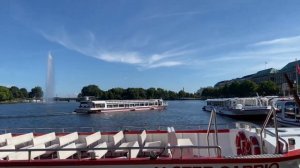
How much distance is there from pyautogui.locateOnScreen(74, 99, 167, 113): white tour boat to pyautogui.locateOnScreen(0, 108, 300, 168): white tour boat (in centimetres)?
9432

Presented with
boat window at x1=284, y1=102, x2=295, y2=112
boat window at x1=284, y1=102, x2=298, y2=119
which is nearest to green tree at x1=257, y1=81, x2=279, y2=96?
boat window at x1=284, y1=102, x2=295, y2=112

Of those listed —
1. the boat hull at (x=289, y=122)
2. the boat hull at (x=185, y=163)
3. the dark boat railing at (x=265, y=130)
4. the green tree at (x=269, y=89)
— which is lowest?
the boat hull at (x=289, y=122)

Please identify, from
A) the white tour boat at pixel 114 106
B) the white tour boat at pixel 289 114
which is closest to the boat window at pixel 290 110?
the white tour boat at pixel 289 114

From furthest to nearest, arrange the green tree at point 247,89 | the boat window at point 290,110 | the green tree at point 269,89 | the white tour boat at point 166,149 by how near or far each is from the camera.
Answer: the green tree at point 247,89 → the green tree at point 269,89 → the boat window at point 290,110 → the white tour boat at point 166,149

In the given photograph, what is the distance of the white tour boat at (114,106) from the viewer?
10919cm

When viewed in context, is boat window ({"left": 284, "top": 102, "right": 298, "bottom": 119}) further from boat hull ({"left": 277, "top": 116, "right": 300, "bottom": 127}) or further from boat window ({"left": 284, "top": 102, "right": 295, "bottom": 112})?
boat hull ({"left": 277, "top": 116, "right": 300, "bottom": 127})

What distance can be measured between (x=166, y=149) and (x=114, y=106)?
105104 millimetres

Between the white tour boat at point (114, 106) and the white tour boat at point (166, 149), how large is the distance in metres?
94.3

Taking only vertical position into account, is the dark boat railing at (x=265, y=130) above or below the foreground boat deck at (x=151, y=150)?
above

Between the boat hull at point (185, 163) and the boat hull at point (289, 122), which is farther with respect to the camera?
the boat hull at point (289, 122)

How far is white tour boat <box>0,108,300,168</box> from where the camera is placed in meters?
9.09

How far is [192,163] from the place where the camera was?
9.16m

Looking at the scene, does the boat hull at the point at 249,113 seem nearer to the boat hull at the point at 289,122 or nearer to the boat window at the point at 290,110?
the boat window at the point at 290,110

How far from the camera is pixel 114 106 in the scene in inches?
4518
